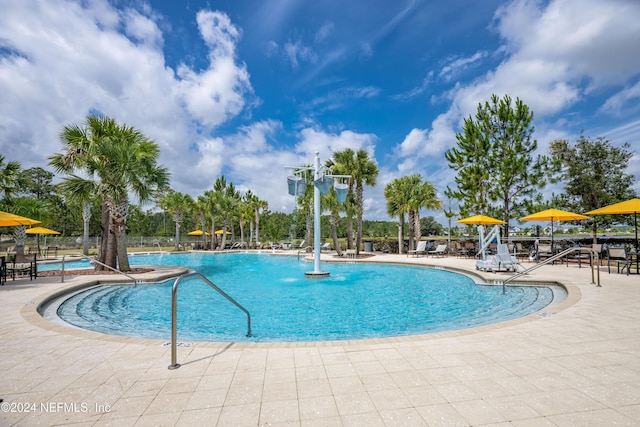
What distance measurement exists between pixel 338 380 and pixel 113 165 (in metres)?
13.2

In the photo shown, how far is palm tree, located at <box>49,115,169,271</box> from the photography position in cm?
1207

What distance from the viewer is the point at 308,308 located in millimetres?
7852

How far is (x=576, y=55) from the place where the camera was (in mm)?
10266

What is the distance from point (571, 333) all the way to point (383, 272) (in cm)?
962

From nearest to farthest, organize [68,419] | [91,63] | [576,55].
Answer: [68,419]
[91,63]
[576,55]

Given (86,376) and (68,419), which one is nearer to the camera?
(68,419)

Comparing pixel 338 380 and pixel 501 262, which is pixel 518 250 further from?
pixel 338 380

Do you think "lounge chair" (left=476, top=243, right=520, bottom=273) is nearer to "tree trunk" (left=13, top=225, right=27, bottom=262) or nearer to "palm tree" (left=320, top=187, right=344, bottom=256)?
"palm tree" (left=320, top=187, right=344, bottom=256)

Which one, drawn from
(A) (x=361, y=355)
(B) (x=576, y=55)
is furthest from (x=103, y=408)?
(B) (x=576, y=55)

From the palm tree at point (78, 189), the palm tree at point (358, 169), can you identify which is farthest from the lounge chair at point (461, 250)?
the palm tree at point (78, 189)

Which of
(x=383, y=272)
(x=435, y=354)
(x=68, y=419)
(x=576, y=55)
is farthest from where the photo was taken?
(x=383, y=272)

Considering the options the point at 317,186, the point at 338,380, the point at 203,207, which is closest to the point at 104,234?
the point at 317,186

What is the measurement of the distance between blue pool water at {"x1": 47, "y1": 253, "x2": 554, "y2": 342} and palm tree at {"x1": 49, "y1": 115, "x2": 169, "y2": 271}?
3.65m

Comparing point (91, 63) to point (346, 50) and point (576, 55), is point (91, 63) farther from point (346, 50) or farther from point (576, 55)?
point (576, 55)
